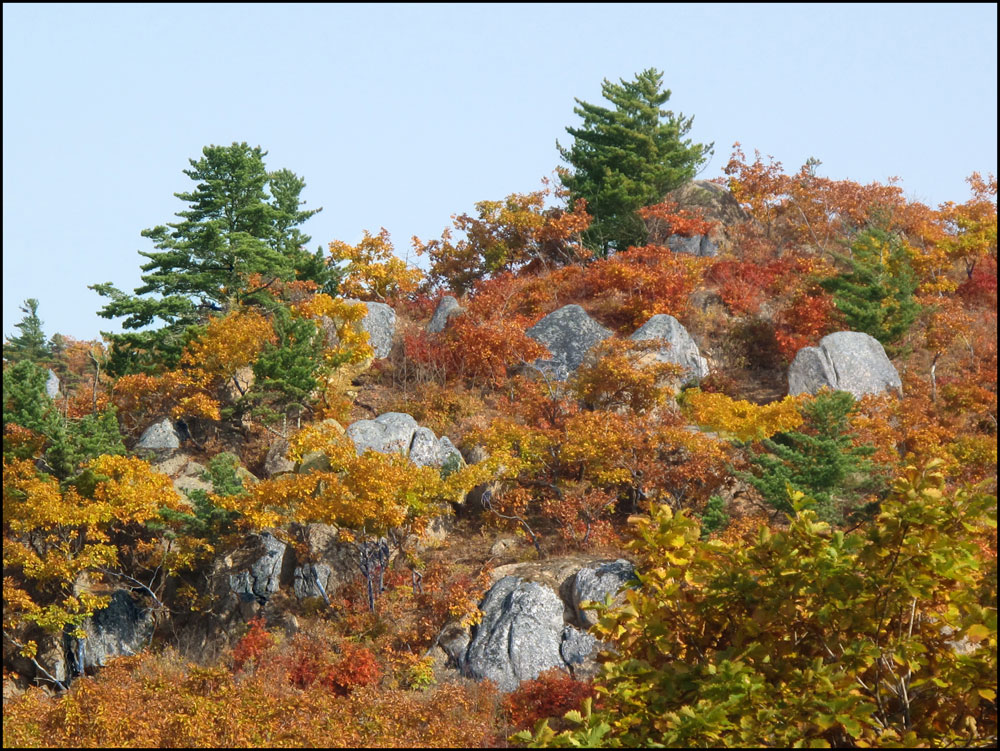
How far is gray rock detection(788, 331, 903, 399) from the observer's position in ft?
81.5

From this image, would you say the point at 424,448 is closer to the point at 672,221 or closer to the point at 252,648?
the point at 252,648

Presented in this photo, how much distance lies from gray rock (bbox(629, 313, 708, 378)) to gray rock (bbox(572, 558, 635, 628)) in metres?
9.11

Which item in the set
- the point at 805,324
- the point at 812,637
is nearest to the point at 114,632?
the point at 812,637

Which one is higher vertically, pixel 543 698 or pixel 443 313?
pixel 443 313

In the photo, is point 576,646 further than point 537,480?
No

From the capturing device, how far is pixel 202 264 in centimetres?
2897

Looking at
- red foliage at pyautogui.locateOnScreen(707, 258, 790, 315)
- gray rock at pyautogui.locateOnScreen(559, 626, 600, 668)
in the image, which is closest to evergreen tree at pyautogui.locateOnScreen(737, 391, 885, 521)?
gray rock at pyautogui.locateOnScreen(559, 626, 600, 668)

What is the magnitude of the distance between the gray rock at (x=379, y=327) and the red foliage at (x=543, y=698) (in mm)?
15235

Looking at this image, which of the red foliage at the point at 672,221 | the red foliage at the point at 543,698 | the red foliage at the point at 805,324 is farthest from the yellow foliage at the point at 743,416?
the red foliage at the point at 672,221

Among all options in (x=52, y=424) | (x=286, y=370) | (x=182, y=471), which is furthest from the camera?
(x=286, y=370)

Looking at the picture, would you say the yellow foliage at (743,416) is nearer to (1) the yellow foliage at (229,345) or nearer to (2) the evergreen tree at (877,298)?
(2) the evergreen tree at (877,298)

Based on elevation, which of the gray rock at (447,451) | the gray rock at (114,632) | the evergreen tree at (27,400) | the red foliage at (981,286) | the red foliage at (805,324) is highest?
the red foliage at (981,286)

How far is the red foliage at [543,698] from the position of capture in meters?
14.9

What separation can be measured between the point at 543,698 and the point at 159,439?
14037 millimetres
